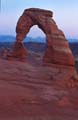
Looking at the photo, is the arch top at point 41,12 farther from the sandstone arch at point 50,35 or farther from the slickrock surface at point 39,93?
the slickrock surface at point 39,93

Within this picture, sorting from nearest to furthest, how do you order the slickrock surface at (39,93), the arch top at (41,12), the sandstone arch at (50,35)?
the slickrock surface at (39,93)
the sandstone arch at (50,35)
the arch top at (41,12)

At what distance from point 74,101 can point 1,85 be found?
4.55 m

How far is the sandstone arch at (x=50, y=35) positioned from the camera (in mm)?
31294

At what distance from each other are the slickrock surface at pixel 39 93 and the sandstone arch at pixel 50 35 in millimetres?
799

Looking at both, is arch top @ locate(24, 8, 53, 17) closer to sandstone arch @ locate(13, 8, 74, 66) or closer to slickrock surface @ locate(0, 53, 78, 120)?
sandstone arch @ locate(13, 8, 74, 66)

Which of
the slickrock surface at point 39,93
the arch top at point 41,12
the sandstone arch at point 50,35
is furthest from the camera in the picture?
the arch top at point 41,12

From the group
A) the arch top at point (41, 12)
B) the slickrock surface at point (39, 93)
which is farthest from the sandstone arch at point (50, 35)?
the slickrock surface at point (39, 93)

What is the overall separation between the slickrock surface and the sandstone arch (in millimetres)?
799

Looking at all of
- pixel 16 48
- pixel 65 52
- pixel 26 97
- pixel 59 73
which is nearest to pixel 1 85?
pixel 26 97

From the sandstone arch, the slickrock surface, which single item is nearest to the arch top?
the sandstone arch

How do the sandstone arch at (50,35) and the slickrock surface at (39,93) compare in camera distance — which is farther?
the sandstone arch at (50,35)

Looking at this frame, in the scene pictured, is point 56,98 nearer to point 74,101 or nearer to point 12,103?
point 74,101

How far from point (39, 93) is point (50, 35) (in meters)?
9.88

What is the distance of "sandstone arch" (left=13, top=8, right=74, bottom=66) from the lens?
31.3m
